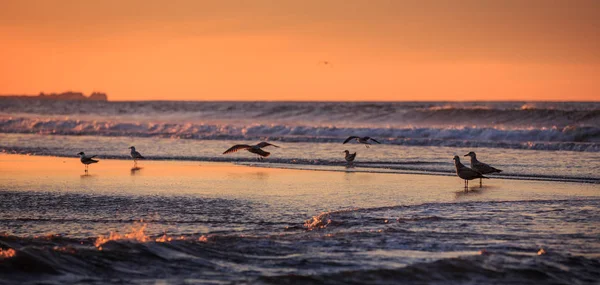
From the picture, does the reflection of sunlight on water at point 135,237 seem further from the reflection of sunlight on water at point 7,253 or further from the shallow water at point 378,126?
the shallow water at point 378,126

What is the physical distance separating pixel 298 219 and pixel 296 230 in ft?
3.29

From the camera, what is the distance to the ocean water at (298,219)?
27.6ft

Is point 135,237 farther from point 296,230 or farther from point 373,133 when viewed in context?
point 373,133

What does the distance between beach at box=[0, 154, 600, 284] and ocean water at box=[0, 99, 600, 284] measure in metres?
0.02

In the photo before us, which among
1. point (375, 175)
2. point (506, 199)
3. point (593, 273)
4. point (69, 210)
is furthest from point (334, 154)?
point (593, 273)

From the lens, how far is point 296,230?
10.9 meters

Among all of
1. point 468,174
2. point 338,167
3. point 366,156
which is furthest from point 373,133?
point 468,174

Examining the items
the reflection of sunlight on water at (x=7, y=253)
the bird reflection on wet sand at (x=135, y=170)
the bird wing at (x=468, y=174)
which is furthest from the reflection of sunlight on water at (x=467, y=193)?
the reflection of sunlight on water at (x=7, y=253)

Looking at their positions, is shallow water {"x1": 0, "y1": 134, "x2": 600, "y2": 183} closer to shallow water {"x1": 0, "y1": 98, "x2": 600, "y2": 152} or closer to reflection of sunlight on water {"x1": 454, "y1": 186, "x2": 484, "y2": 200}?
reflection of sunlight on water {"x1": 454, "y1": 186, "x2": 484, "y2": 200}

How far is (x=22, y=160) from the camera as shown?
2338 centimetres

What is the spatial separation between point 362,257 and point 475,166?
979 centimetres

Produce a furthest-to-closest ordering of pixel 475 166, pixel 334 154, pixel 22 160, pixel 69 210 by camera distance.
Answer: pixel 334 154 → pixel 22 160 → pixel 475 166 → pixel 69 210

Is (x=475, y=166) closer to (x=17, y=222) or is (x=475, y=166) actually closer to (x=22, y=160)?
(x=17, y=222)

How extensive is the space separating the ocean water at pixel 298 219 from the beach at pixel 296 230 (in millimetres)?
25
